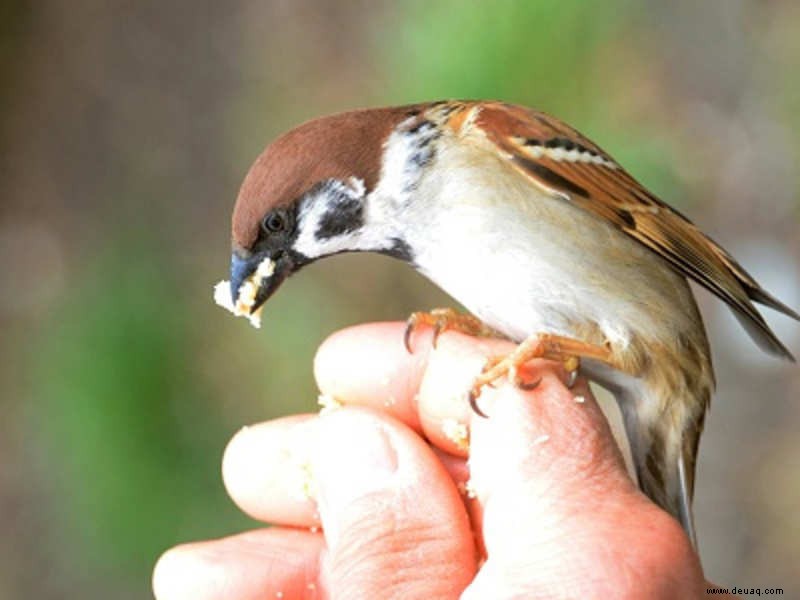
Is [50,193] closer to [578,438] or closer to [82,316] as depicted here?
[82,316]

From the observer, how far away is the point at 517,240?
196 centimetres

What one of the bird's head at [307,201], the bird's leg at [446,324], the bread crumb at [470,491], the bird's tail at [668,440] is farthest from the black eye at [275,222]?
the bird's tail at [668,440]

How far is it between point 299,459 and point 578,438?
67 centimetres

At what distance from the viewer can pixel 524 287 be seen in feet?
6.43

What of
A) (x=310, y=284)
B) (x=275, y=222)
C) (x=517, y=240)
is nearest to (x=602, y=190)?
(x=517, y=240)

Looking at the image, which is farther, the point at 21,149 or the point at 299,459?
the point at 21,149

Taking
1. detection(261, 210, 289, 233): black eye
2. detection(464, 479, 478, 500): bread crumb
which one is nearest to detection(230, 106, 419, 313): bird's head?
detection(261, 210, 289, 233): black eye

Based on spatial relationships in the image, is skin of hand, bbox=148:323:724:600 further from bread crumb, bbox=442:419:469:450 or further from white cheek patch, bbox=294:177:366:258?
white cheek patch, bbox=294:177:366:258

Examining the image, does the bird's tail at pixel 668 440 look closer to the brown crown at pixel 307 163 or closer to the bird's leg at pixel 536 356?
the bird's leg at pixel 536 356

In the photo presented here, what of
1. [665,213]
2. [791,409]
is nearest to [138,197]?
[791,409]

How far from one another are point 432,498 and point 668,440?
0.59 metres

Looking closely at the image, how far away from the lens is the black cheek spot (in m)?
2.05

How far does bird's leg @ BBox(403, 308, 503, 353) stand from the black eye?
12.2 inches

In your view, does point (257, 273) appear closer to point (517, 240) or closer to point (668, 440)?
point (517, 240)
